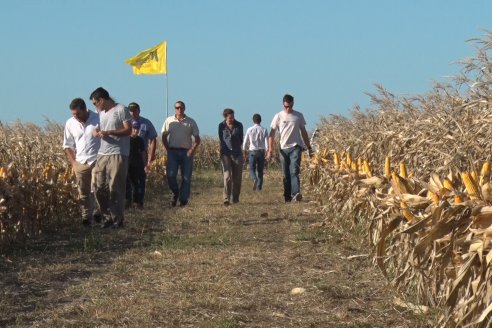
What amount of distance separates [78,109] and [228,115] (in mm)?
5505

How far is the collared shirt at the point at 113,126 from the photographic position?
12.8 metres

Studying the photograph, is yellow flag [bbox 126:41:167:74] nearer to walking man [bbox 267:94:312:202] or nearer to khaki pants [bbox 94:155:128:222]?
walking man [bbox 267:94:312:202]

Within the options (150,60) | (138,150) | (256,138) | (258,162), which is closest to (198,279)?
(138,150)

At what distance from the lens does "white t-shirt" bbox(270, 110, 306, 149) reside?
1689 cm

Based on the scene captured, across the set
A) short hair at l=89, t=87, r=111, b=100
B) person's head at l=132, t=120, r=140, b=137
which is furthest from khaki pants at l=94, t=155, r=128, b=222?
person's head at l=132, t=120, r=140, b=137

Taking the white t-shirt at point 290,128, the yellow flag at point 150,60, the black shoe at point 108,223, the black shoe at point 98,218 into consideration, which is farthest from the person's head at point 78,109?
the yellow flag at point 150,60

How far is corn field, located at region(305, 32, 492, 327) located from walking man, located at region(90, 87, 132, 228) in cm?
345

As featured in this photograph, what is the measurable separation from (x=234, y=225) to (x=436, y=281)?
759 centimetres

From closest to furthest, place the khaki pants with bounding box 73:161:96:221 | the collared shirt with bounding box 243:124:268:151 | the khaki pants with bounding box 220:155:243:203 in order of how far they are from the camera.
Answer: the khaki pants with bounding box 73:161:96:221 < the khaki pants with bounding box 220:155:243:203 < the collared shirt with bounding box 243:124:268:151

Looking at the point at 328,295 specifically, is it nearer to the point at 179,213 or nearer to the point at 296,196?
the point at 179,213

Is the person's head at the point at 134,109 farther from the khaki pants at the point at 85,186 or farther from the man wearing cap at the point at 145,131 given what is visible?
the khaki pants at the point at 85,186

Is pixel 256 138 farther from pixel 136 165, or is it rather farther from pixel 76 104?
pixel 76 104

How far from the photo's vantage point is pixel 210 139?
4566cm

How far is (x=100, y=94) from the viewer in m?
12.9
